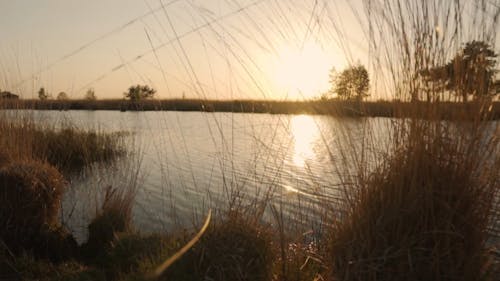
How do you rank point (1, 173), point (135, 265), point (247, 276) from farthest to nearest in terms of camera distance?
point (1, 173) < point (135, 265) < point (247, 276)

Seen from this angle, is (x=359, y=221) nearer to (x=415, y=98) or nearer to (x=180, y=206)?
(x=415, y=98)

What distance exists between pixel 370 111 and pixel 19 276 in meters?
2.77

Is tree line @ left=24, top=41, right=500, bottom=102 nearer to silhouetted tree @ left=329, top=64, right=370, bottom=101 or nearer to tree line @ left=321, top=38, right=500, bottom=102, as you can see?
tree line @ left=321, top=38, right=500, bottom=102

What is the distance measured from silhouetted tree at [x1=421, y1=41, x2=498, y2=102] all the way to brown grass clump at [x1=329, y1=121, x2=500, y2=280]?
22 centimetres

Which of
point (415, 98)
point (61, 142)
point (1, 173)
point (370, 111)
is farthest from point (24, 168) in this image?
point (61, 142)

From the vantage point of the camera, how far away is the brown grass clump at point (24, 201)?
377 cm

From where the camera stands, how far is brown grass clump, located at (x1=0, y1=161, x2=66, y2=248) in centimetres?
377

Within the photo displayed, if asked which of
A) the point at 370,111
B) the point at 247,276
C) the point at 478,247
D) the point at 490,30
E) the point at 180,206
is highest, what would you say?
the point at 490,30

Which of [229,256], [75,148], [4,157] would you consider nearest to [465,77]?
[229,256]

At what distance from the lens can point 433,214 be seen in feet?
6.31

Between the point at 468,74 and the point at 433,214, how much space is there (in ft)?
2.26

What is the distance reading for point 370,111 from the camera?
8.19 ft

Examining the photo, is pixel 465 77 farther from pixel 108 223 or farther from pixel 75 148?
→ pixel 75 148

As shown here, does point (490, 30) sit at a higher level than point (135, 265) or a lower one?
higher
